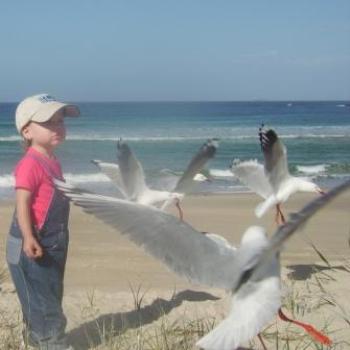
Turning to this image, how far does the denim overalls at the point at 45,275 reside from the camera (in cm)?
387

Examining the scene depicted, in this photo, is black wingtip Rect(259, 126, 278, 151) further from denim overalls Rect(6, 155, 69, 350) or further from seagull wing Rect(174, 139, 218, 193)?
denim overalls Rect(6, 155, 69, 350)

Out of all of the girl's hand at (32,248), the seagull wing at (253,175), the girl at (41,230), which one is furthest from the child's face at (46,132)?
the seagull wing at (253,175)

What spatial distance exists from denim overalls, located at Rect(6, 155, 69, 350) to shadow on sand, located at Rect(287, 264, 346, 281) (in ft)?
9.00

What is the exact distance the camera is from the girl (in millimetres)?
3822

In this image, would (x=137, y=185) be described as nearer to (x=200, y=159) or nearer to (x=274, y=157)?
(x=274, y=157)

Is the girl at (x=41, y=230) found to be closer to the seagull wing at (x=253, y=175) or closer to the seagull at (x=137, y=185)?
the seagull at (x=137, y=185)

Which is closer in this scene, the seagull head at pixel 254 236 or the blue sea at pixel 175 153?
the seagull head at pixel 254 236

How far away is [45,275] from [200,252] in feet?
4.14

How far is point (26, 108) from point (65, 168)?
1463 centimetres

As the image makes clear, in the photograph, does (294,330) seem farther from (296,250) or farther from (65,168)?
(65,168)

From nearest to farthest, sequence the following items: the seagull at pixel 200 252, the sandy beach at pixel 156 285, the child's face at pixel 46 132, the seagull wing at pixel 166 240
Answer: the seagull at pixel 200 252, the seagull wing at pixel 166 240, the child's face at pixel 46 132, the sandy beach at pixel 156 285

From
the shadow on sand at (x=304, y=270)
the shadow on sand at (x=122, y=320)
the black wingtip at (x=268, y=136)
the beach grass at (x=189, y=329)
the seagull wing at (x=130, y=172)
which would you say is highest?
the black wingtip at (x=268, y=136)

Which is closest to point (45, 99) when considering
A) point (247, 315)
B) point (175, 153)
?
point (247, 315)

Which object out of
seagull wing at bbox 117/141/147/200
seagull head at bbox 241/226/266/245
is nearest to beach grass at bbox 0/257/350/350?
seagull wing at bbox 117/141/147/200
